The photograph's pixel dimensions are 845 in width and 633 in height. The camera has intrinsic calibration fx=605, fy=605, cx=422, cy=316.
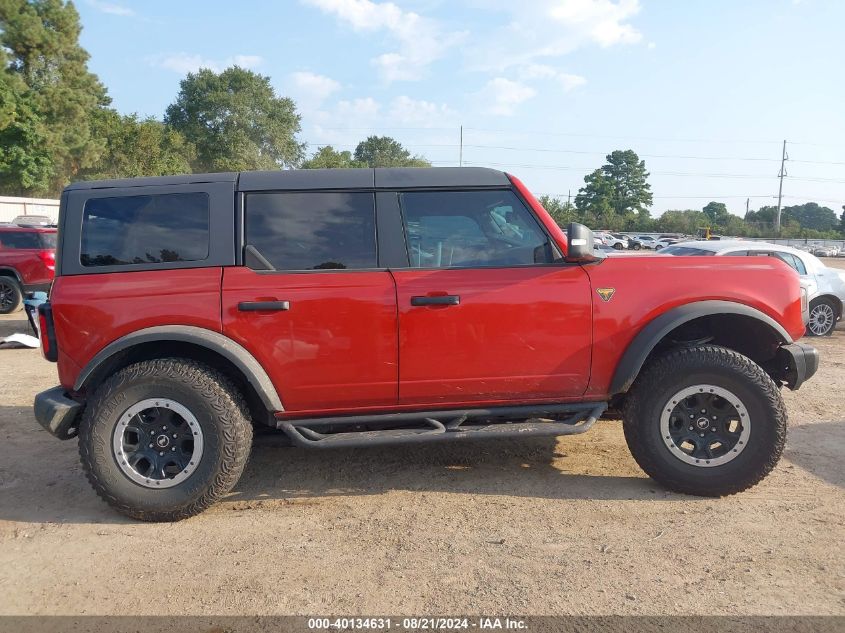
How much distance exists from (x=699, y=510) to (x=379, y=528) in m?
1.92

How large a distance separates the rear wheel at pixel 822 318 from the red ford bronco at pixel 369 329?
23.9ft

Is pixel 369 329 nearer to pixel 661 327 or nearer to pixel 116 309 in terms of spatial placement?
pixel 116 309

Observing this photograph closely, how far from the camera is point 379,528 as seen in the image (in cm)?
347

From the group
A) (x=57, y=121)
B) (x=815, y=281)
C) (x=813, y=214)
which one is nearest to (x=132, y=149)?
(x=57, y=121)

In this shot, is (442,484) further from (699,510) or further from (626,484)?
(699,510)

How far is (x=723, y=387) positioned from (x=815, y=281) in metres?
7.63

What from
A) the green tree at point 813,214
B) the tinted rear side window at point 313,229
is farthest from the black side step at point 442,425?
the green tree at point 813,214

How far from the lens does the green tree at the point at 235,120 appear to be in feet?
188

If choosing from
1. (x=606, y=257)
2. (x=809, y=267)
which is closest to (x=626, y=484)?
(x=606, y=257)

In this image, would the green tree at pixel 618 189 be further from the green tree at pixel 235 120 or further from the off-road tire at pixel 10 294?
the off-road tire at pixel 10 294

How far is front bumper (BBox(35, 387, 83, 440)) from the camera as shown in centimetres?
356

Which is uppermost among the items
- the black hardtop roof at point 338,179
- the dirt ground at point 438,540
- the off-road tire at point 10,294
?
the black hardtop roof at point 338,179

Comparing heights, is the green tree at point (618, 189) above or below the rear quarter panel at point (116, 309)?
above

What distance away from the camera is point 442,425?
3738 mm
